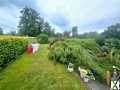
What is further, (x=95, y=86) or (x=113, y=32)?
(x=113, y=32)

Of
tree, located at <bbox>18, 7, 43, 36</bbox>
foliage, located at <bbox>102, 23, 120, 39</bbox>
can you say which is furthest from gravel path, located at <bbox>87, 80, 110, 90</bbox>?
tree, located at <bbox>18, 7, 43, 36</bbox>

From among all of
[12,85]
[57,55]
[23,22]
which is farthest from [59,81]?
[23,22]

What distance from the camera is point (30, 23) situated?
4891 centimetres

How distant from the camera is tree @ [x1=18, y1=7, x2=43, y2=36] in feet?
154

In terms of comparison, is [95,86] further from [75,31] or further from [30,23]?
[30,23]

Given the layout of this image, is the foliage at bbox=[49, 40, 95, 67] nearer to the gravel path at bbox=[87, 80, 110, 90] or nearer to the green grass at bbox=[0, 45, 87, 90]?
the green grass at bbox=[0, 45, 87, 90]

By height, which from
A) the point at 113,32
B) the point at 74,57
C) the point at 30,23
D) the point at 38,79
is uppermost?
the point at 30,23

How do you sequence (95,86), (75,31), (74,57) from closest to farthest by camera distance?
(95,86), (74,57), (75,31)

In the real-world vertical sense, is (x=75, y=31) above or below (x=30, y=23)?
below

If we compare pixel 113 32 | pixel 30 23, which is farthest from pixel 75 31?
pixel 30 23

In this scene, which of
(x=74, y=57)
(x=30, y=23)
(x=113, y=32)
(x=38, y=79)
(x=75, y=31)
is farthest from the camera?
(x=30, y=23)

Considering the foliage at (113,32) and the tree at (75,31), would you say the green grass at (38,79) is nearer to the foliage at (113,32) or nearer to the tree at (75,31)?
the foliage at (113,32)

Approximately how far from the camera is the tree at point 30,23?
154ft

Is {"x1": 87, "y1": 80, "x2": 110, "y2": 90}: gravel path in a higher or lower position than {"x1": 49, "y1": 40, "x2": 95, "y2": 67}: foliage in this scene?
lower
